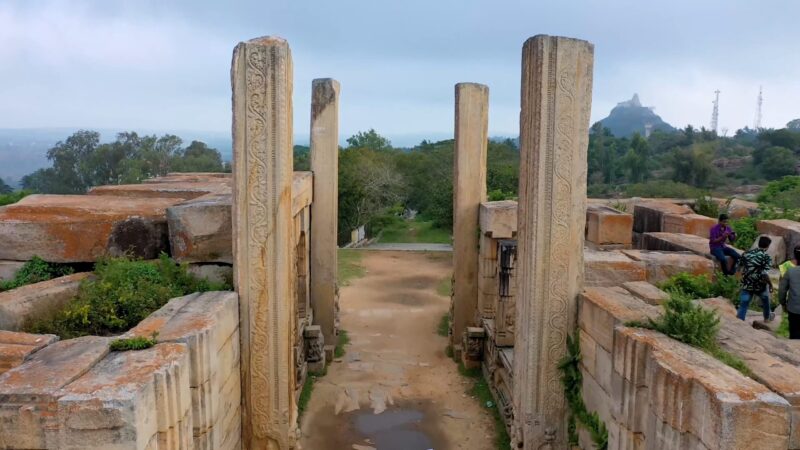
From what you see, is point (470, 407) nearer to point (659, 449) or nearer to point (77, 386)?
point (659, 449)

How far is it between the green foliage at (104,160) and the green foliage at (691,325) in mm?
34689

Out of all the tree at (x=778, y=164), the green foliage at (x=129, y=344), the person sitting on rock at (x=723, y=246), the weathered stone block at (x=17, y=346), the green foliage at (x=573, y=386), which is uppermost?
the tree at (x=778, y=164)

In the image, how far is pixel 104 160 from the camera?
124 feet

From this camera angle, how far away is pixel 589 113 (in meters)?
5.52

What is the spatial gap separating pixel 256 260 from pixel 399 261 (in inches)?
472

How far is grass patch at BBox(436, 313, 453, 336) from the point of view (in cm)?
1134

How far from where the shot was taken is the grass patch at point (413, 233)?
2422 centimetres

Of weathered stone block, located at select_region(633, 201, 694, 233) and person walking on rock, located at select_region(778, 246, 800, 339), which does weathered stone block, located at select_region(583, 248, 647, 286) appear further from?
weathered stone block, located at select_region(633, 201, 694, 233)

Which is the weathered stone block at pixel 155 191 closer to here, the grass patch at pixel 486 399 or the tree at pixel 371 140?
the grass patch at pixel 486 399

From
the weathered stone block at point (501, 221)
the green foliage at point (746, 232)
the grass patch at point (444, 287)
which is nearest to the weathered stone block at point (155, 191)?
the weathered stone block at point (501, 221)

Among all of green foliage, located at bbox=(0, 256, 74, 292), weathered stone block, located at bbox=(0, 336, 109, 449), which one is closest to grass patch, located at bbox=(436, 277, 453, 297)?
green foliage, located at bbox=(0, 256, 74, 292)

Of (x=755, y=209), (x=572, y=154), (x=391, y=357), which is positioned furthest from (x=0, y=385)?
(x=755, y=209)

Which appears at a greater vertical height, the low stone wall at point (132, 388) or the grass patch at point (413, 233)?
the low stone wall at point (132, 388)

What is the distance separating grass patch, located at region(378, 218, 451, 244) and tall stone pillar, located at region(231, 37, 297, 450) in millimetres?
17883
